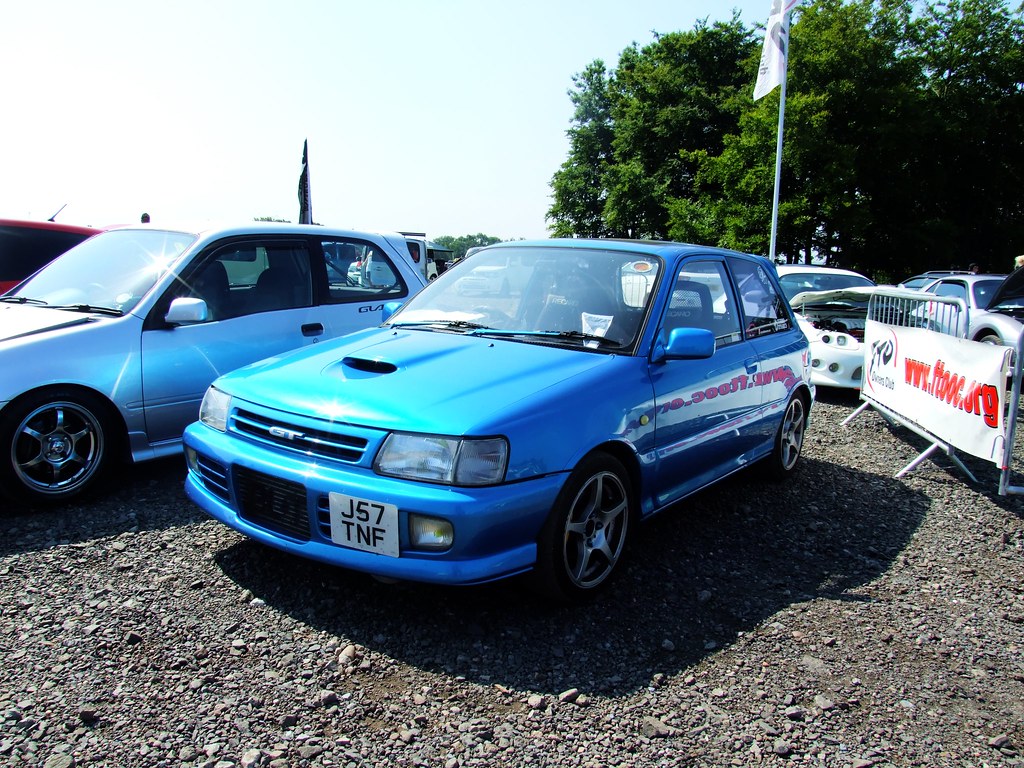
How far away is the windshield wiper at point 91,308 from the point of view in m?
4.64

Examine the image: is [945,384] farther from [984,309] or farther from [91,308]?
[91,308]

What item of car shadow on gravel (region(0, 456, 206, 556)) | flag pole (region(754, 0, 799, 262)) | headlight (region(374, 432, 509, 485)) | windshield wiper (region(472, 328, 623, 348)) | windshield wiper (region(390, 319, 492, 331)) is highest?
A: flag pole (region(754, 0, 799, 262))

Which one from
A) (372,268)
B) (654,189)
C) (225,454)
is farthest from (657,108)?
(225,454)

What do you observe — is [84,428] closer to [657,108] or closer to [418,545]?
[418,545]

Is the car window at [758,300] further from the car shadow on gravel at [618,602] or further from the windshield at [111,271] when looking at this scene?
Answer: the windshield at [111,271]

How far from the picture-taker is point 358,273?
19.8 feet

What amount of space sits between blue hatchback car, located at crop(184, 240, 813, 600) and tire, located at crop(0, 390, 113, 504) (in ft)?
3.99

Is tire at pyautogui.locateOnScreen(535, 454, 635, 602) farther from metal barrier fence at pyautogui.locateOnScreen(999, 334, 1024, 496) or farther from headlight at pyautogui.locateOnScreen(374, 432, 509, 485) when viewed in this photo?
metal barrier fence at pyautogui.locateOnScreen(999, 334, 1024, 496)

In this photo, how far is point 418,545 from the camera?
9.34ft

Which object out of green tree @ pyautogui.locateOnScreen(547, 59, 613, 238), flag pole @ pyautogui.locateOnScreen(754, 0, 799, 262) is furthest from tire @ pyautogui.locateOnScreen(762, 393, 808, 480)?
green tree @ pyautogui.locateOnScreen(547, 59, 613, 238)

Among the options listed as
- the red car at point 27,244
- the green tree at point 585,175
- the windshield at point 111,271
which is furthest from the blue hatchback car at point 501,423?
the green tree at point 585,175

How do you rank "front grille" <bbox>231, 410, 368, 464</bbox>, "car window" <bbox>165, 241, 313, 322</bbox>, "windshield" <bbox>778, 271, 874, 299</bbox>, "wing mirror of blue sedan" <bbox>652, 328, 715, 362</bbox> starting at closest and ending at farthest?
"front grille" <bbox>231, 410, 368, 464</bbox>
"wing mirror of blue sedan" <bbox>652, 328, 715, 362</bbox>
"car window" <bbox>165, 241, 313, 322</bbox>
"windshield" <bbox>778, 271, 874, 299</bbox>

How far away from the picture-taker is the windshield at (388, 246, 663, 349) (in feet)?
12.4

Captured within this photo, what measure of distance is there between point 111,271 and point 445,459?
3447 millimetres
